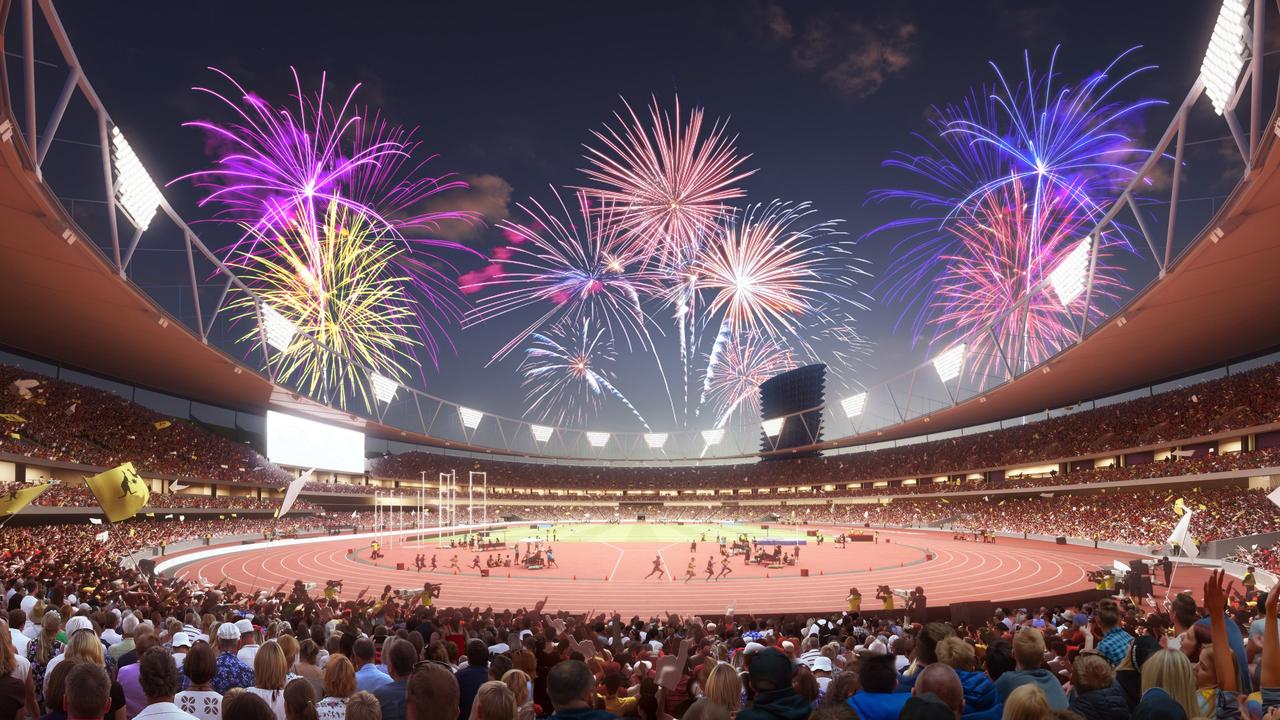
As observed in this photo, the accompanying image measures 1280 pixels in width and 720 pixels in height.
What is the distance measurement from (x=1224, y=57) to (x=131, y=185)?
37724 mm

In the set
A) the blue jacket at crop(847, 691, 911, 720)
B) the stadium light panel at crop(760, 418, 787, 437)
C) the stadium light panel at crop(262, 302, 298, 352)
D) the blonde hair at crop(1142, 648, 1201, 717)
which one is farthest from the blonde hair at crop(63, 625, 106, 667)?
the stadium light panel at crop(760, 418, 787, 437)

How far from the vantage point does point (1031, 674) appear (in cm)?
546

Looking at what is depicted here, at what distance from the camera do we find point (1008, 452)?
7638 cm

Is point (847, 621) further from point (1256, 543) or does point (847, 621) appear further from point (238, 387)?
point (238, 387)

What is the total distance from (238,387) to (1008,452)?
241 ft

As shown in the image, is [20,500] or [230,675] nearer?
[230,675]

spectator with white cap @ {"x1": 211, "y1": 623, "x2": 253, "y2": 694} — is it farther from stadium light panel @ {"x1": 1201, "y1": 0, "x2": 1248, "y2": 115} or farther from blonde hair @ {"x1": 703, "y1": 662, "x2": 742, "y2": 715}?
stadium light panel @ {"x1": 1201, "y1": 0, "x2": 1248, "y2": 115}

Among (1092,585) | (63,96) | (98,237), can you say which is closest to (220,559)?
(63,96)

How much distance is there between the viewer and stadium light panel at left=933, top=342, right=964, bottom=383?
67.2 m

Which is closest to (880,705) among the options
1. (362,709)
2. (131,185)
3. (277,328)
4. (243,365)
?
(362,709)

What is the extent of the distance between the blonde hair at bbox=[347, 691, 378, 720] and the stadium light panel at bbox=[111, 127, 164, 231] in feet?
95.3

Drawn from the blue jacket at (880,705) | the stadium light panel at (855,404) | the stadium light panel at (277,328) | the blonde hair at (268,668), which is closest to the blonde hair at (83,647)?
the blonde hair at (268,668)

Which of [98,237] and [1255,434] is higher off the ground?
[98,237]

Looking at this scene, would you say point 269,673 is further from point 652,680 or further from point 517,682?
point 652,680
